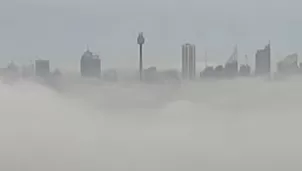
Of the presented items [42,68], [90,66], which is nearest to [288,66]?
[90,66]

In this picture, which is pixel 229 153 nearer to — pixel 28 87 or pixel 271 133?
pixel 271 133

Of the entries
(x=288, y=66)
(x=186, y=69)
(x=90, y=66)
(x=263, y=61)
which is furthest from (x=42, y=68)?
(x=288, y=66)

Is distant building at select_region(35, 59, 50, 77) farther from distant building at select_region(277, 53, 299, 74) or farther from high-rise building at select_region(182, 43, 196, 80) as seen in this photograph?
distant building at select_region(277, 53, 299, 74)

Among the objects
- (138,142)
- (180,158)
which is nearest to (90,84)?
(138,142)

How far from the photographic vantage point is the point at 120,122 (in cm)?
322

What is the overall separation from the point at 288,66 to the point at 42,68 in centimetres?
176

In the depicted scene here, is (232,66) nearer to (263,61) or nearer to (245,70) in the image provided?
(245,70)

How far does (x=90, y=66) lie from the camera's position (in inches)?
123

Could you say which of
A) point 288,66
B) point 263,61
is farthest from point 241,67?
point 288,66

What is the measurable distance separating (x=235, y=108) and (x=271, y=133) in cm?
34

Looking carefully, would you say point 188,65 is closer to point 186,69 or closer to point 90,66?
point 186,69

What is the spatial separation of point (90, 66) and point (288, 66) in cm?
141

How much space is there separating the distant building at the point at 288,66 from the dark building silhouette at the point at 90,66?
1293 mm

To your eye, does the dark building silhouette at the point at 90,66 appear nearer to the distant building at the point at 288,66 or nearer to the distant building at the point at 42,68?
the distant building at the point at 42,68
